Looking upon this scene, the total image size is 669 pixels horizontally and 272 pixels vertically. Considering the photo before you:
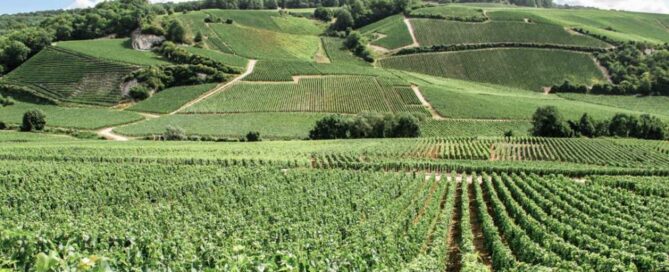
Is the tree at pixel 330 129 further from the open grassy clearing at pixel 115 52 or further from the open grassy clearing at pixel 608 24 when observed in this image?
the open grassy clearing at pixel 608 24

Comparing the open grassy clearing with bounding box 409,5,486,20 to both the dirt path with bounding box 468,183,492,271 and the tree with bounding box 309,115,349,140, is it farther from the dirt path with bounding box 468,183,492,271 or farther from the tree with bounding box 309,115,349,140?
the dirt path with bounding box 468,183,492,271

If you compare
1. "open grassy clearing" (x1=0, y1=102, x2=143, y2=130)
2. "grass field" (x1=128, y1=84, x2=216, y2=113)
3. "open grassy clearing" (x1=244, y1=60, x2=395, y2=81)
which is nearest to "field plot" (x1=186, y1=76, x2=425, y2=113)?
"open grassy clearing" (x1=244, y1=60, x2=395, y2=81)

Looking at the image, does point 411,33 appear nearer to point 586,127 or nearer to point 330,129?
point 586,127

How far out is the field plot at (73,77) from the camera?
112 meters

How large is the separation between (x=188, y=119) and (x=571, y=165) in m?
70.7

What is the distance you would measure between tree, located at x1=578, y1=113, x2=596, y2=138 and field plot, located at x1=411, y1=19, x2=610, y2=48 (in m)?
78.5

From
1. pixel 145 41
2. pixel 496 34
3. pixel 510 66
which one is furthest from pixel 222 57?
pixel 496 34

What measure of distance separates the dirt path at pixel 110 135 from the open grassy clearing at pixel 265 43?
59363 mm

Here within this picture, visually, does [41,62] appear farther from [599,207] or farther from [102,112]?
[599,207]

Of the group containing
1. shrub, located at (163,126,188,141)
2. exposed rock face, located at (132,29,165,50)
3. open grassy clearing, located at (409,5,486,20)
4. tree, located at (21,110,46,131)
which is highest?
open grassy clearing, located at (409,5,486,20)

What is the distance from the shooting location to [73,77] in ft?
387

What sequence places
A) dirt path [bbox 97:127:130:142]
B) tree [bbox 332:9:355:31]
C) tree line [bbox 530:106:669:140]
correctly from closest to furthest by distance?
1. dirt path [bbox 97:127:130:142]
2. tree line [bbox 530:106:669:140]
3. tree [bbox 332:9:355:31]

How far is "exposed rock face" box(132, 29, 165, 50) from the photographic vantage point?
458ft

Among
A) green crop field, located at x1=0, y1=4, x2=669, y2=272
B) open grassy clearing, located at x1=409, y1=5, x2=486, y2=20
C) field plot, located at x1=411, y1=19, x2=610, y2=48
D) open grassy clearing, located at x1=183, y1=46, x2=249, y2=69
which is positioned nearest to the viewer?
green crop field, located at x1=0, y1=4, x2=669, y2=272
